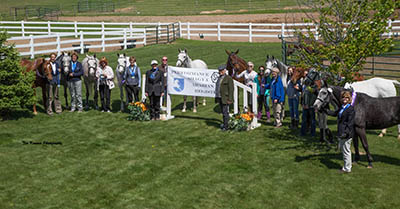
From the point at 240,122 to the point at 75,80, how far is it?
6.69 meters

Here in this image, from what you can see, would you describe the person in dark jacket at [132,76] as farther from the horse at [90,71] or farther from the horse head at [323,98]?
the horse head at [323,98]

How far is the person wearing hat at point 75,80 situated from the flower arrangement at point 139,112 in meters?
2.47

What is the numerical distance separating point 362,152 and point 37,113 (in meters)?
11.6

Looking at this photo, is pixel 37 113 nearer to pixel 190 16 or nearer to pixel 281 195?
pixel 281 195

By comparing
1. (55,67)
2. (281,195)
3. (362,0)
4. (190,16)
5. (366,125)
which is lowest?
(281,195)

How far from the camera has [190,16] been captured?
→ 56688 mm

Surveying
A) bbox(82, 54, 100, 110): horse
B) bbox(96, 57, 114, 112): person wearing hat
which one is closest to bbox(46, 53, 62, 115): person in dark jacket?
bbox(82, 54, 100, 110): horse

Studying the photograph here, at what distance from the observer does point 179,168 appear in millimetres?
11625

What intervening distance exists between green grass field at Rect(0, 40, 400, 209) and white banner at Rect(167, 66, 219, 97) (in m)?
1.04

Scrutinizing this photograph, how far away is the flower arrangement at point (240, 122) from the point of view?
47.9 ft

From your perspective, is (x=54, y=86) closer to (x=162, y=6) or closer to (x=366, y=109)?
(x=366, y=109)

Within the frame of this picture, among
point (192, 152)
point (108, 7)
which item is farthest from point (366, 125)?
point (108, 7)

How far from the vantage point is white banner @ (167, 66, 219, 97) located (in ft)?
51.4

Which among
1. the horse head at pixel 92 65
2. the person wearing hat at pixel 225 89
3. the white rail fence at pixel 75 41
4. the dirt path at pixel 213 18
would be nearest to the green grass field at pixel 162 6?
the dirt path at pixel 213 18
